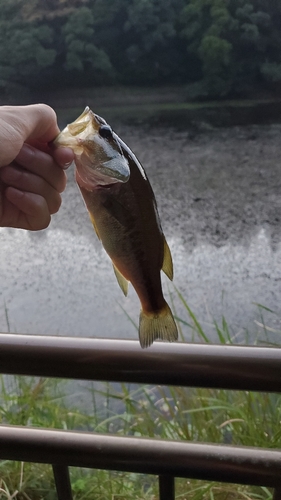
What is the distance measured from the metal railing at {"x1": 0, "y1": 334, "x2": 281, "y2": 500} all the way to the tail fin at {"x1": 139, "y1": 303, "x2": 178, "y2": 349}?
0.12 metres

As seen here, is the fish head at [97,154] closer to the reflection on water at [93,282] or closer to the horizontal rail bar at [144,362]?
the horizontal rail bar at [144,362]

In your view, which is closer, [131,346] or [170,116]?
[131,346]

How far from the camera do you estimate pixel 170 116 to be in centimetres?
186

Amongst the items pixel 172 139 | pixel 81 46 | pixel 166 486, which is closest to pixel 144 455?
pixel 166 486

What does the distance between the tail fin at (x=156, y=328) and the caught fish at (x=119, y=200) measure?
2 cm

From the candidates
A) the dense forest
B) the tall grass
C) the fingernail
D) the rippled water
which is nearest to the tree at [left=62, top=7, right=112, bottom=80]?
the dense forest

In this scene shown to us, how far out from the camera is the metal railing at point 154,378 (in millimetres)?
518

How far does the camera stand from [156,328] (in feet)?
1.37

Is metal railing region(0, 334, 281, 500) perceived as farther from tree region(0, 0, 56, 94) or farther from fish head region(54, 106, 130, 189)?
tree region(0, 0, 56, 94)

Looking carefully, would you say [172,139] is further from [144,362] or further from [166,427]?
[144,362]

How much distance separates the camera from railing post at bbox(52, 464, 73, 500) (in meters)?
0.64

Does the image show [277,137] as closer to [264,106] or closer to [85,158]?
[264,106]

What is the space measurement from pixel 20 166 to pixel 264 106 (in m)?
1.41

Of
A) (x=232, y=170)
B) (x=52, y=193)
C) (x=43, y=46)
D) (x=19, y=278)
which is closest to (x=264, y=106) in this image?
(x=232, y=170)
